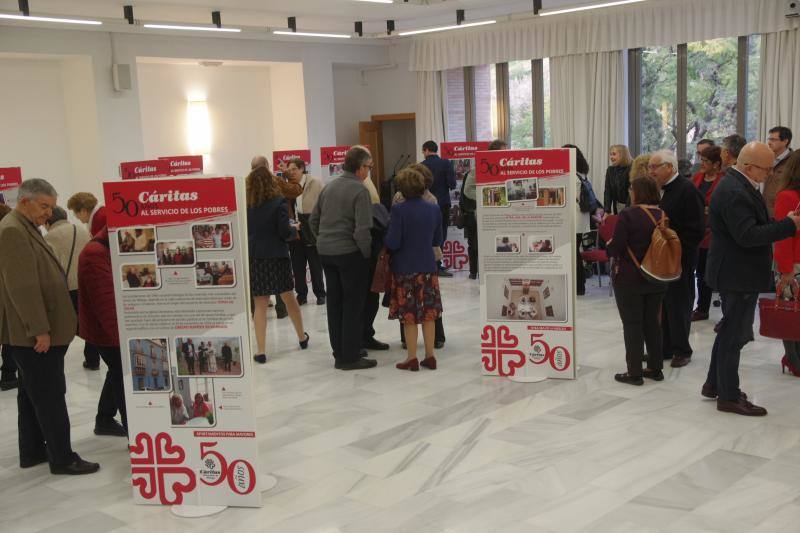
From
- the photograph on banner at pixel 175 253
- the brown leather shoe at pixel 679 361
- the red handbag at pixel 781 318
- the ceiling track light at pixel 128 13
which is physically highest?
the ceiling track light at pixel 128 13

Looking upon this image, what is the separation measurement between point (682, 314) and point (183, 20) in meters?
8.64

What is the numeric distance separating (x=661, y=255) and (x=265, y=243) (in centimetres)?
314

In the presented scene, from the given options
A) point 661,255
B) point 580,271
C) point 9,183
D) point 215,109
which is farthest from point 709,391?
point 215,109

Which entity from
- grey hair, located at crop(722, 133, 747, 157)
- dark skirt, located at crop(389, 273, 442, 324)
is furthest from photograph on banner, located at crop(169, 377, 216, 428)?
grey hair, located at crop(722, 133, 747, 157)

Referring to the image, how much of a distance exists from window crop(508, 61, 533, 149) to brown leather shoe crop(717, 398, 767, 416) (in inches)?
347

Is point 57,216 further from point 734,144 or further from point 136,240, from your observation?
point 734,144

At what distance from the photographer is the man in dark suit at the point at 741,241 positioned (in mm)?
4750

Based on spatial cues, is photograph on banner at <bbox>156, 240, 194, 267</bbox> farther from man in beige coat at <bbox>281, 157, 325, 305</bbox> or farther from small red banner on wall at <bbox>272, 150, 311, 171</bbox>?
→ small red banner on wall at <bbox>272, 150, 311, 171</bbox>

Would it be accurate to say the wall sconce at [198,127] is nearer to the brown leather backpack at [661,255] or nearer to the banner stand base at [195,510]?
the brown leather backpack at [661,255]

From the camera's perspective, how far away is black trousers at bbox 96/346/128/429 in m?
4.90

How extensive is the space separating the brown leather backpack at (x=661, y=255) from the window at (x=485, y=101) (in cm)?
899

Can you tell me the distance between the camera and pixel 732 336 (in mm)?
5031

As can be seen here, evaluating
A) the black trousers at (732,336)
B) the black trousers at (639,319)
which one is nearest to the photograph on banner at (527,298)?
the black trousers at (639,319)

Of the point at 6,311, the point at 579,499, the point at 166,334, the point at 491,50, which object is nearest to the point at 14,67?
the point at 491,50
